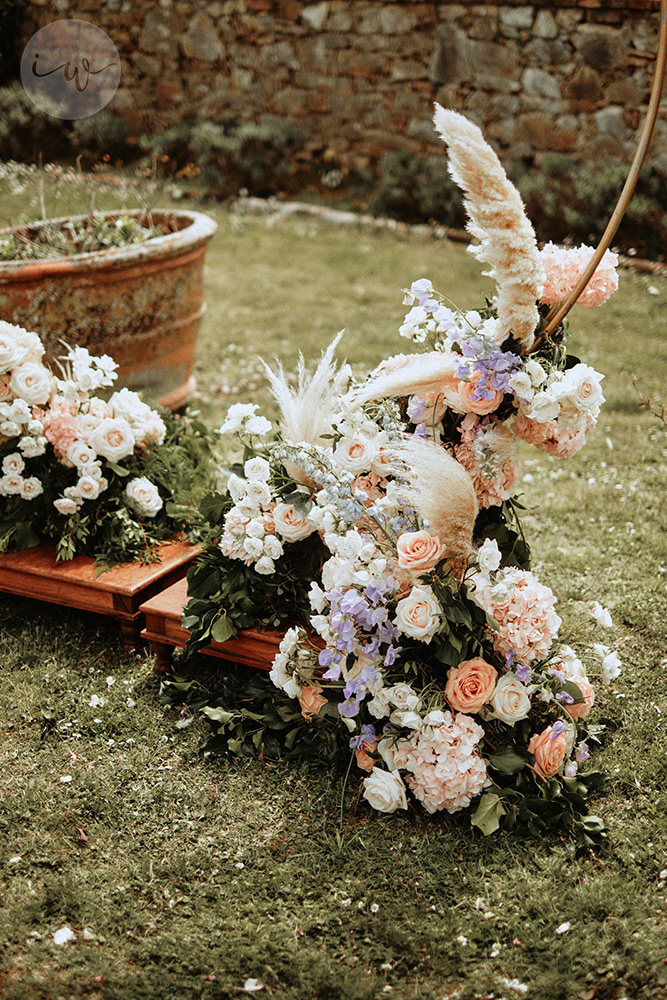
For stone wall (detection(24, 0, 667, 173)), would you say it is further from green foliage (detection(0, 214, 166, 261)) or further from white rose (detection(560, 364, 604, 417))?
white rose (detection(560, 364, 604, 417))

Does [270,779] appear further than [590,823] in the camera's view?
Yes

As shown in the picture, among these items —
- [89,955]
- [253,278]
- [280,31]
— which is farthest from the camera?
[280,31]

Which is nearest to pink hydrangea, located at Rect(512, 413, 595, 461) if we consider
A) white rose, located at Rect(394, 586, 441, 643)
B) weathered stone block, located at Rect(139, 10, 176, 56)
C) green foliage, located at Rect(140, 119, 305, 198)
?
white rose, located at Rect(394, 586, 441, 643)

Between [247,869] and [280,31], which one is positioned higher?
[280,31]

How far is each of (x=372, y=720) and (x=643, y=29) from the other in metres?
6.79

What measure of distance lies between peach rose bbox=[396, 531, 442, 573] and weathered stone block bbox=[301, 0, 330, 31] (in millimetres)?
8022

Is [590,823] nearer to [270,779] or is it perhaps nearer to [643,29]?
[270,779]

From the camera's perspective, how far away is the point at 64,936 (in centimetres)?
196

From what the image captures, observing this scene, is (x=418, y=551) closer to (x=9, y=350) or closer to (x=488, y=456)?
(x=488, y=456)

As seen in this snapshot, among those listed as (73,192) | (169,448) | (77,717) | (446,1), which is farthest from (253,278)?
(77,717)

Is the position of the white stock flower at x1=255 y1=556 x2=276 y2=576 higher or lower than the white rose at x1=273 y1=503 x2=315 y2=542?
lower

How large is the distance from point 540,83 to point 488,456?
659 cm

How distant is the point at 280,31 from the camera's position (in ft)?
29.1

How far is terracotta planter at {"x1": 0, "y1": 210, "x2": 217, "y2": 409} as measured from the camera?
3705mm
